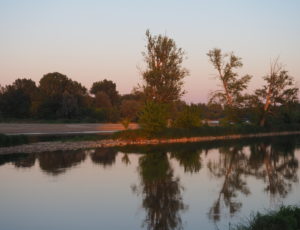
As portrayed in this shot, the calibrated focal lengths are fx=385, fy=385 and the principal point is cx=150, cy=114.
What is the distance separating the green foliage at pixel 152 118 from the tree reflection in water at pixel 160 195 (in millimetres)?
10558

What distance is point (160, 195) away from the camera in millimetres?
10812

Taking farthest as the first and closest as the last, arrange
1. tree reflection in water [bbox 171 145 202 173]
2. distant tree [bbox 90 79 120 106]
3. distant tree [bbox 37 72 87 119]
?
distant tree [bbox 90 79 120 106] < distant tree [bbox 37 72 87 119] < tree reflection in water [bbox 171 145 202 173]

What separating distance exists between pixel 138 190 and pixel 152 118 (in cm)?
1671

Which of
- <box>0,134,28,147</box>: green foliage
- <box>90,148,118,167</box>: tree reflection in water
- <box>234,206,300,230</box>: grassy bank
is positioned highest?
<box>0,134,28,147</box>: green foliage

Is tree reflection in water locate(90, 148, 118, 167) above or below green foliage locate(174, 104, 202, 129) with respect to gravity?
below

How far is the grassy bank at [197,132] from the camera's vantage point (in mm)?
28062

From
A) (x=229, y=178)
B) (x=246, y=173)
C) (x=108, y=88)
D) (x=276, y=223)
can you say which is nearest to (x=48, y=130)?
(x=246, y=173)

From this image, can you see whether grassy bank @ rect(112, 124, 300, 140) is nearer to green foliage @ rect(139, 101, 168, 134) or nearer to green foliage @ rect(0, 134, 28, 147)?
green foliage @ rect(139, 101, 168, 134)

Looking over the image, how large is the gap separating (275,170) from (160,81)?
19.9 m

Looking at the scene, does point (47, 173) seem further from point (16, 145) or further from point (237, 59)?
point (237, 59)

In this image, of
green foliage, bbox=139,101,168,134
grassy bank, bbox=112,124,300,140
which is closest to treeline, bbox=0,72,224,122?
grassy bank, bbox=112,124,300,140

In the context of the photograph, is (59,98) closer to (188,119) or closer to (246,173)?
(188,119)

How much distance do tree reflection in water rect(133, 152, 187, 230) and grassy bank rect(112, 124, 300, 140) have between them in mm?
10461

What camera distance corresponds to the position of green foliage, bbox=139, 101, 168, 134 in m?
28.1
